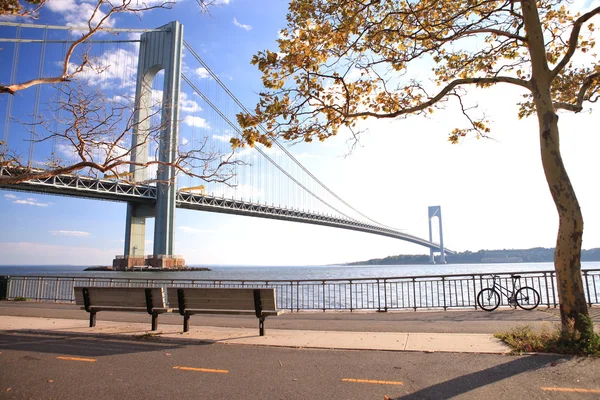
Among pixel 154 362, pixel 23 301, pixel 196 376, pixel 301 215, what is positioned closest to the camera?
pixel 196 376

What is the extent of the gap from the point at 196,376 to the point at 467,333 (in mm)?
4545

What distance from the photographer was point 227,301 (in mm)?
7422

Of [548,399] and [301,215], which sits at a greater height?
[301,215]

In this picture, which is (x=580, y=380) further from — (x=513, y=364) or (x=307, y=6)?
(x=307, y=6)

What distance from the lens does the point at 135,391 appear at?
14.4ft

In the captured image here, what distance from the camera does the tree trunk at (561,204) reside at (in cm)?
571

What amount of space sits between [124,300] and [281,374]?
4510 mm

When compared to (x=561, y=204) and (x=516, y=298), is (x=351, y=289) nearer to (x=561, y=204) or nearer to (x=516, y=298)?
(x=516, y=298)

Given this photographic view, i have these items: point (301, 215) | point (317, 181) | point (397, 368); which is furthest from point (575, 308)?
point (317, 181)

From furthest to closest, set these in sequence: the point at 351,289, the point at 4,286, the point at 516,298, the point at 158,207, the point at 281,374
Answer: the point at 158,207 → the point at 4,286 → the point at 351,289 → the point at 516,298 → the point at 281,374

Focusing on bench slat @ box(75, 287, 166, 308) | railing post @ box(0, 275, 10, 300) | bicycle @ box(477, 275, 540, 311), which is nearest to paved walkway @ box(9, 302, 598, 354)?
bicycle @ box(477, 275, 540, 311)

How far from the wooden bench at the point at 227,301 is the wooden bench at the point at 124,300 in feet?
0.86

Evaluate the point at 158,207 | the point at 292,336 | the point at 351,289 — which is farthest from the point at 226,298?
the point at 158,207

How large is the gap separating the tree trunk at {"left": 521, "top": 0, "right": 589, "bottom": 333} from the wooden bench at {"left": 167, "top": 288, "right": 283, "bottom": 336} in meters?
4.28
